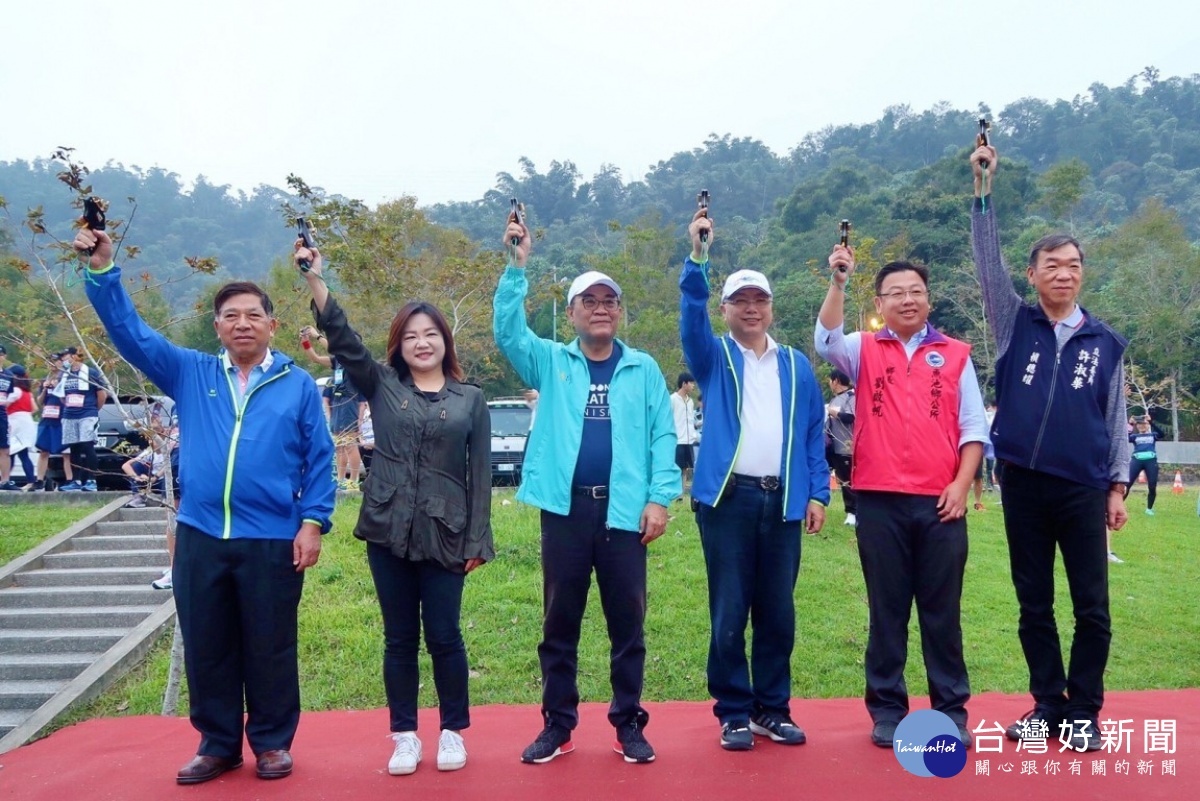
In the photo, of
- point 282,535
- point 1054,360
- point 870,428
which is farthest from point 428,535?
point 1054,360

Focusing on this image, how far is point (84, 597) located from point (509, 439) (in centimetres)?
802

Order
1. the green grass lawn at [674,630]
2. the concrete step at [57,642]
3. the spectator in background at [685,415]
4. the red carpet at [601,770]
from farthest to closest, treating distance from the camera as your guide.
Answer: the spectator in background at [685,415] < the concrete step at [57,642] < the green grass lawn at [674,630] < the red carpet at [601,770]

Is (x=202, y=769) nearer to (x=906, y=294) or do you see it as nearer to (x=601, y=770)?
(x=601, y=770)

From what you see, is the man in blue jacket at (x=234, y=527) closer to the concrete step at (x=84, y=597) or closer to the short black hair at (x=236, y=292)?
the short black hair at (x=236, y=292)

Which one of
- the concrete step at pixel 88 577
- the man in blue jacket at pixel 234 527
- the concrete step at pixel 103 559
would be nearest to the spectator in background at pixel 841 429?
the man in blue jacket at pixel 234 527

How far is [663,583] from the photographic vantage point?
7.21 m

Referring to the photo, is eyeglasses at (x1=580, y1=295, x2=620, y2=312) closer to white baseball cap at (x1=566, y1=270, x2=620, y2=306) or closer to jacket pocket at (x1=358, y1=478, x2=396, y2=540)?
white baseball cap at (x1=566, y1=270, x2=620, y2=306)

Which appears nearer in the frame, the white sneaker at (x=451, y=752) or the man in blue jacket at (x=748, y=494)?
the white sneaker at (x=451, y=752)

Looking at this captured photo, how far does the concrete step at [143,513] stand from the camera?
8.69m

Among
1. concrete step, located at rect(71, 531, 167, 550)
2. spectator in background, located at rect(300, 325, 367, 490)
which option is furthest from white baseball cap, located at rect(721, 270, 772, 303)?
→ concrete step, located at rect(71, 531, 167, 550)

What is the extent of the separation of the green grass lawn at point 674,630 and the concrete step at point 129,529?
5.22 ft

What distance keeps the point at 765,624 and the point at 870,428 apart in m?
0.91

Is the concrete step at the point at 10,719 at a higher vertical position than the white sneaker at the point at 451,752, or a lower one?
lower

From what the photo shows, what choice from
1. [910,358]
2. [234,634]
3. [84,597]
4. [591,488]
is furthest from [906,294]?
[84,597]
